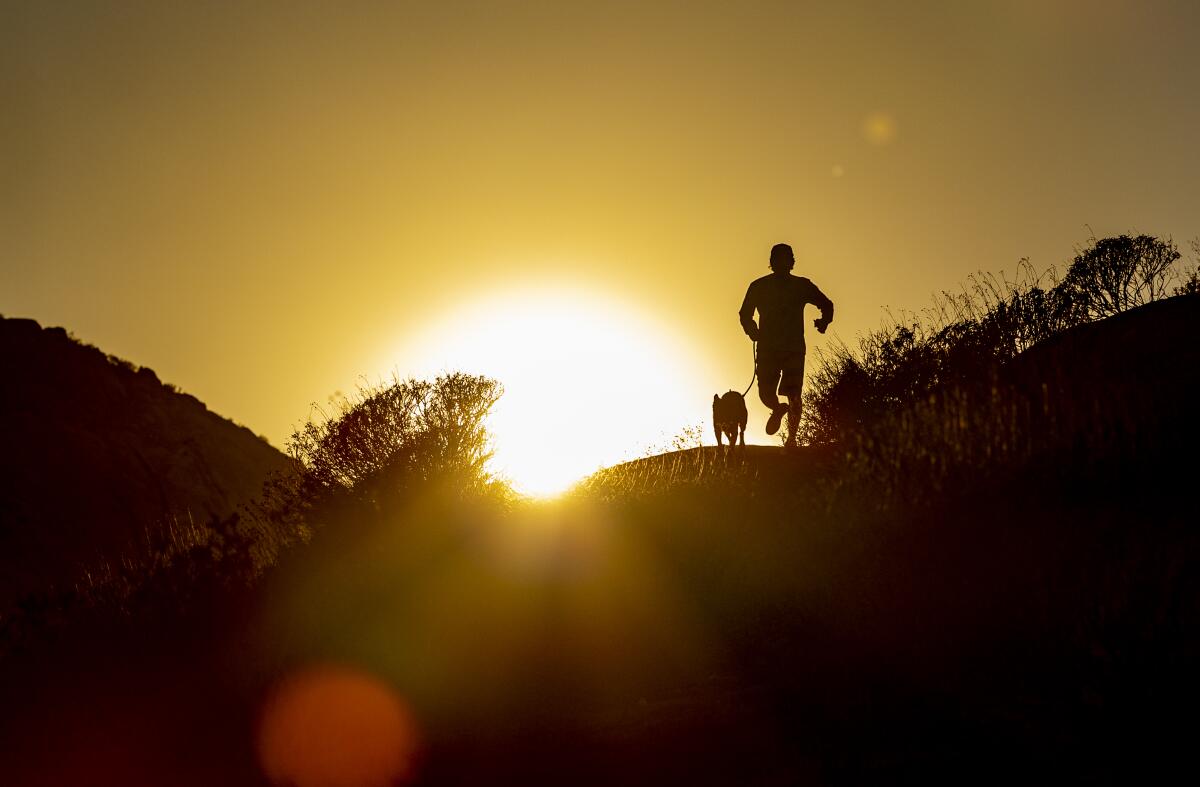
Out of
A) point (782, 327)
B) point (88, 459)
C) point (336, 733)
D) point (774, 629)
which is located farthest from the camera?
point (88, 459)

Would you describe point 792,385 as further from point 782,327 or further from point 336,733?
point 336,733

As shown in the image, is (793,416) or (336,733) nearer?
(336,733)

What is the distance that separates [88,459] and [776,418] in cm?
1626

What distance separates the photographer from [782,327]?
10.1 meters

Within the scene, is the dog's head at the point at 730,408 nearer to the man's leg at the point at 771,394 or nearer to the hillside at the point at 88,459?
the man's leg at the point at 771,394

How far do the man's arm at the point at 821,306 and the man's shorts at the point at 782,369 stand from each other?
41cm

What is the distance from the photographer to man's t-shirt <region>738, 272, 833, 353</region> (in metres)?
10.1

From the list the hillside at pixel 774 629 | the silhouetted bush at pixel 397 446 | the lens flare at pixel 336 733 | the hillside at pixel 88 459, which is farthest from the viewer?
the hillside at pixel 88 459

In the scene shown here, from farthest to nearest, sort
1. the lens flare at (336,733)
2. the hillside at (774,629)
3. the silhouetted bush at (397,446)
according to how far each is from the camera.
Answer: the silhouetted bush at (397,446), the lens flare at (336,733), the hillside at (774,629)

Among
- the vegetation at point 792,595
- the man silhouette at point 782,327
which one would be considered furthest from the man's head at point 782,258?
the vegetation at point 792,595

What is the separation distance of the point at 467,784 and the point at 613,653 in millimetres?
1692

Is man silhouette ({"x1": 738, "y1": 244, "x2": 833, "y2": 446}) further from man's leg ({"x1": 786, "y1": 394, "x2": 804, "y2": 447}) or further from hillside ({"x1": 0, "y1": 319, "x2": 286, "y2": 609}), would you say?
hillside ({"x1": 0, "y1": 319, "x2": 286, "y2": 609})

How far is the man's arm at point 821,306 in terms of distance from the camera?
1001cm

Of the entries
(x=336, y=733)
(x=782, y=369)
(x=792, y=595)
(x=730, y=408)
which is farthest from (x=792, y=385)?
(x=336, y=733)
